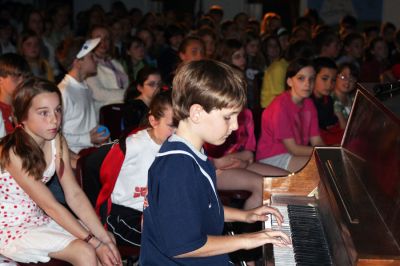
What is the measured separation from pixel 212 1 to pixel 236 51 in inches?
293

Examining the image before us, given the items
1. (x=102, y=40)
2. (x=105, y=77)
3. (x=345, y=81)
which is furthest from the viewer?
(x=102, y=40)

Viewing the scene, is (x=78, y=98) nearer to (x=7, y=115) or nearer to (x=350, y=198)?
(x=7, y=115)

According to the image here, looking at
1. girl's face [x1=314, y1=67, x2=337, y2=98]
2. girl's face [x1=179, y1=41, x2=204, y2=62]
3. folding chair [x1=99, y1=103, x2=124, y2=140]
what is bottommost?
folding chair [x1=99, y1=103, x2=124, y2=140]

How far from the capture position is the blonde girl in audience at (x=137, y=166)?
3234 millimetres

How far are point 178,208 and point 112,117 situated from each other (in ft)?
9.31

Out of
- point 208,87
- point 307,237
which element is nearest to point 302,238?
point 307,237

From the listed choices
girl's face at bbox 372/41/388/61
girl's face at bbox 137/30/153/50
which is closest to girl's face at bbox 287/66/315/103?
girl's face at bbox 137/30/153/50

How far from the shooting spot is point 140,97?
15.2ft

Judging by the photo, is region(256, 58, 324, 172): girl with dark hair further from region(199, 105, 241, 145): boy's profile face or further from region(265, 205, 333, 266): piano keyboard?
region(199, 105, 241, 145): boy's profile face

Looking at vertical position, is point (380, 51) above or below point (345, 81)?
below

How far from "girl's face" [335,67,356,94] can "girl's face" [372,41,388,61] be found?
10.3 ft

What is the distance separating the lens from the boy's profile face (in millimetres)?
1915

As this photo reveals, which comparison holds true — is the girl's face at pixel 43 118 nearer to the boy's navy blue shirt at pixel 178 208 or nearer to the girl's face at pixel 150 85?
the boy's navy blue shirt at pixel 178 208

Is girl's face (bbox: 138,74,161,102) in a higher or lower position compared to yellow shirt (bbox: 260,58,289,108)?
higher
